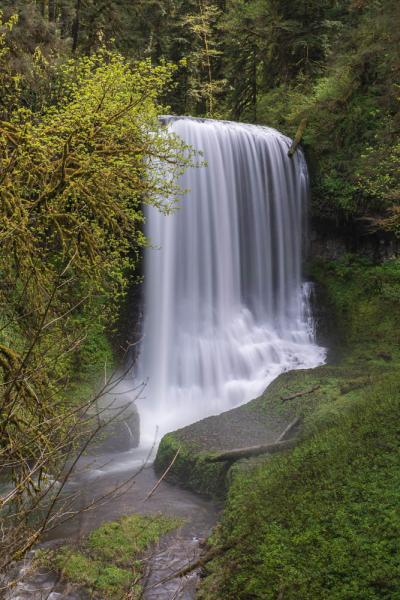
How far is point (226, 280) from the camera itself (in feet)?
51.4

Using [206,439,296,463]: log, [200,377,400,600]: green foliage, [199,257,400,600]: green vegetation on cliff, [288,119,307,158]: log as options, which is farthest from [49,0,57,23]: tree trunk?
[200,377,400,600]: green foliage

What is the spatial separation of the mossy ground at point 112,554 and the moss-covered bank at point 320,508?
2.91ft

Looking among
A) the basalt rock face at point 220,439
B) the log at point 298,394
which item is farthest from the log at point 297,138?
the log at point 298,394

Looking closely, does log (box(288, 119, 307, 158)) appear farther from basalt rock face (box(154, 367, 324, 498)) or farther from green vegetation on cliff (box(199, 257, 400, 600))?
green vegetation on cliff (box(199, 257, 400, 600))

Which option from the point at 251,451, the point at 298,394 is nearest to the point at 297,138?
the point at 298,394

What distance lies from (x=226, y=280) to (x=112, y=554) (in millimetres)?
10392

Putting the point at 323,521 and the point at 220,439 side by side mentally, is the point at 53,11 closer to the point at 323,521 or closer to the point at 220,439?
the point at 220,439

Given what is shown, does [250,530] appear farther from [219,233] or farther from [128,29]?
[128,29]

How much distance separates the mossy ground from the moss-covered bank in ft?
2.91

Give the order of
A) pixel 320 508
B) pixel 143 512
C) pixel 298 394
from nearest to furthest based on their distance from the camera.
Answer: pixel 320 508 → pixel 143 512 → pixel 298 394

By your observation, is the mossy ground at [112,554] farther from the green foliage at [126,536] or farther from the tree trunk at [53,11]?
the tree trunk at [53,11]

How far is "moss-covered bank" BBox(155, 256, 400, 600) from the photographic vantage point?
470cm

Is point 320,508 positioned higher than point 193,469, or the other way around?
point 320,508

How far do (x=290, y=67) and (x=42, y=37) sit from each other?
12395 millimetres
